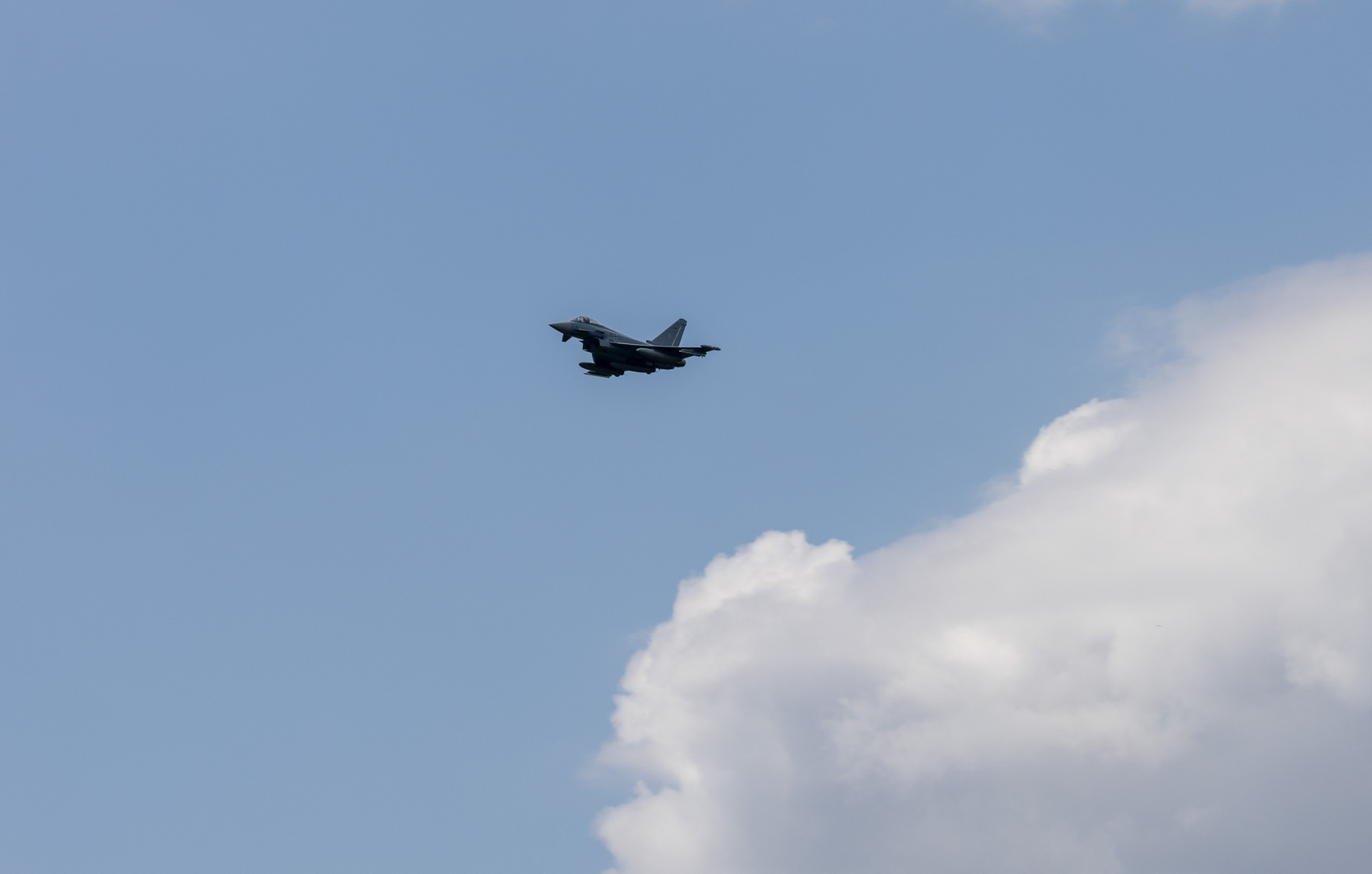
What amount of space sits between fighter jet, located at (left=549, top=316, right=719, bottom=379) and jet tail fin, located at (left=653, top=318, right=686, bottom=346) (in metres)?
10.2

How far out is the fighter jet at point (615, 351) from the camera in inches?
5866

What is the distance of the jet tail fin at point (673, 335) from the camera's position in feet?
531

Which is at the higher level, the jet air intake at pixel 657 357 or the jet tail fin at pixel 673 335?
the jet tail fin at pixel 673 335

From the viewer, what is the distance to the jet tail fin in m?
162

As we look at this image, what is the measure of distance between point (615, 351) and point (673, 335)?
15076 millimetres

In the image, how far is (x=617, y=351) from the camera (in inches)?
5876

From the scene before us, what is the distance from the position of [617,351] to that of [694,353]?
9.46 m

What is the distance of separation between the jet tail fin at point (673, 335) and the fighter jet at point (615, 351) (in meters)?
10.2

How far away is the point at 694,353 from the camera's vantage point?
147 meters

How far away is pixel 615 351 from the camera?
149250 millimetres

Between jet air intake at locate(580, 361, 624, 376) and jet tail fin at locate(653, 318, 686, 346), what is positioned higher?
jet tail fin at locate(653, 318, 686, 346)

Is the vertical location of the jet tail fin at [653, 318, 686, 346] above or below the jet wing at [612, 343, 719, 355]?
above

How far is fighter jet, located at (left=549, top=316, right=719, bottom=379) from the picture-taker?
149m

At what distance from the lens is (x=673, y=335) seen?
533 feet
